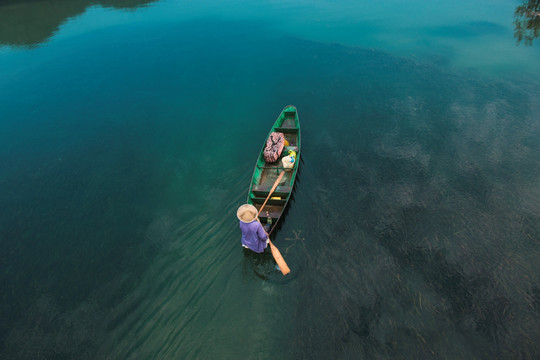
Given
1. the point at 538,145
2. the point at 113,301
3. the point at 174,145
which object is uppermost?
the point at 538,145

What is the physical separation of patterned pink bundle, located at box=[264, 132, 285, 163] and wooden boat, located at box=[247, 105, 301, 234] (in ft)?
1.52

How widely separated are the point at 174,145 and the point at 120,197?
689 cm

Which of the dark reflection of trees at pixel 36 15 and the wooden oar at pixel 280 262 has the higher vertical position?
the dark reflection of trees at pixel 36 15

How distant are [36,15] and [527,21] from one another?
89.1 m

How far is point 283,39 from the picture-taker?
42406mm

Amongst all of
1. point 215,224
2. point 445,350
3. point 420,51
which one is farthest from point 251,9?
point 445,350

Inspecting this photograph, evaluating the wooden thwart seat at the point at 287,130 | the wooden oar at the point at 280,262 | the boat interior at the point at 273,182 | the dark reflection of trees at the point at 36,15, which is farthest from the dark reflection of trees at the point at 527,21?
the dark reflection of trees at the point at 36,15

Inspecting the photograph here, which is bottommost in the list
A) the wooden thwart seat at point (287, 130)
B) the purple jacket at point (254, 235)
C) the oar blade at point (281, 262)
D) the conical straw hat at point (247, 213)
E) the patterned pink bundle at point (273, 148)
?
the oar blade at point (281, 262)

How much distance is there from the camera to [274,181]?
63.6 ft

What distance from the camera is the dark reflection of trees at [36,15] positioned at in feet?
154

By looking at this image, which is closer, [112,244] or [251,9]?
[112,244]

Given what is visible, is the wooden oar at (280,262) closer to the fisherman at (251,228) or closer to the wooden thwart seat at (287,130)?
the fisherman at (251,228)

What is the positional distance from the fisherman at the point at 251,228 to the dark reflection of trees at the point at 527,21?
154 feet

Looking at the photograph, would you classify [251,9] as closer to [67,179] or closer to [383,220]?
[67,179]
